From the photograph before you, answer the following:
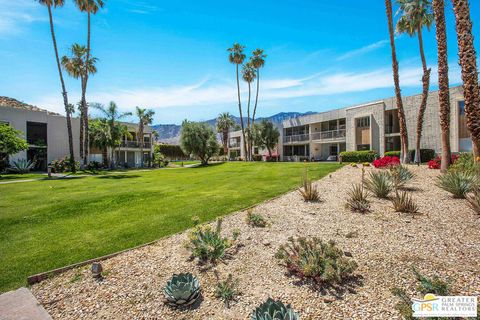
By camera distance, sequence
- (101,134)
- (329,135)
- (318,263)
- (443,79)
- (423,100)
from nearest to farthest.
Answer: (318,263) → (443,79) → (423,100) → (101,134) → (329,135)

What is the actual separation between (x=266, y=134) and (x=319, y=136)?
786 centimetres

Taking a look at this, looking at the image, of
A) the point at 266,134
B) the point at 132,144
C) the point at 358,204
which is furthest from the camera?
the point at 132,144

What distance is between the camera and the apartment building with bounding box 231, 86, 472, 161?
2124 centimetres

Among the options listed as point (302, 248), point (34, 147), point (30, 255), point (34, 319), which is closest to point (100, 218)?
point (30, 255)

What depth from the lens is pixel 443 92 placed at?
11.6 m

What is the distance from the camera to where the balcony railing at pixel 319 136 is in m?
33.3

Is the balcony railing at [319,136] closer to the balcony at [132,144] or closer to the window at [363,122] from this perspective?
the window at [363,122]

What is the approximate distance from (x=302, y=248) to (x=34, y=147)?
3752cm

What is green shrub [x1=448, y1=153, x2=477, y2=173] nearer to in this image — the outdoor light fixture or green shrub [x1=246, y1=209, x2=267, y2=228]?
green shrub [x1=246, y1=209, x2=267, y2=228]

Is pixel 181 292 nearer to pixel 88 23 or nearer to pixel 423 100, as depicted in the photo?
pixel 423 100

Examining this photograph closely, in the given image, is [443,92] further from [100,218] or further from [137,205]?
[100,218]

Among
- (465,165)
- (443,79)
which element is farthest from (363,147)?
(465,165)

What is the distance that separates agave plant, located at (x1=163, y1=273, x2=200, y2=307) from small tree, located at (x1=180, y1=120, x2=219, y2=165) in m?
31.5

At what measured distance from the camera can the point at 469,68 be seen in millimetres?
8938
